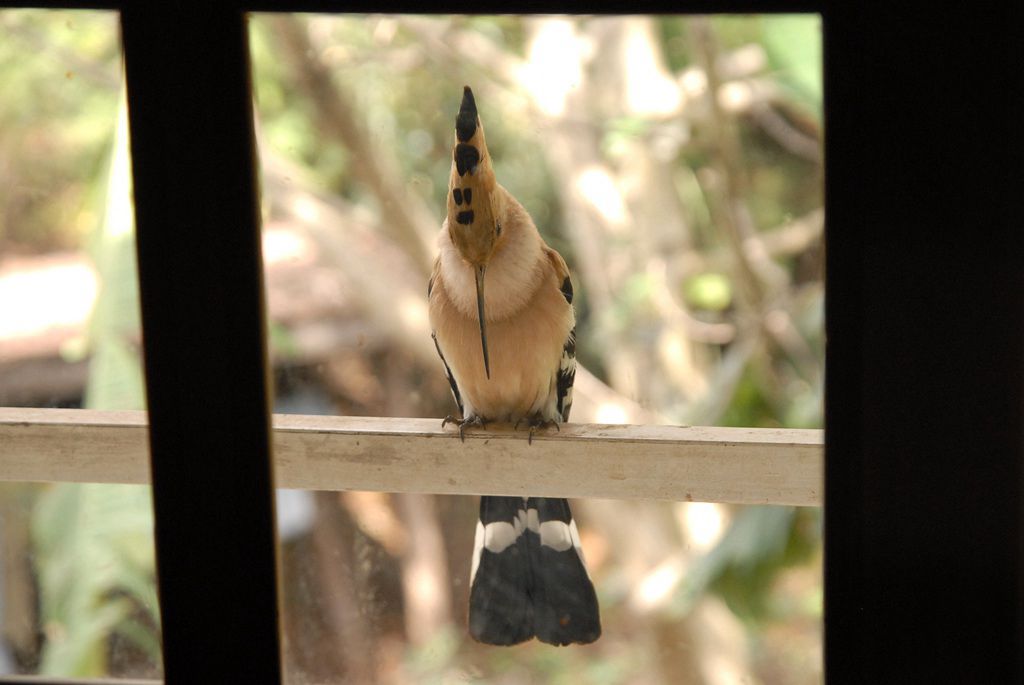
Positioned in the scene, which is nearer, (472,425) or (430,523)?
(472,425)

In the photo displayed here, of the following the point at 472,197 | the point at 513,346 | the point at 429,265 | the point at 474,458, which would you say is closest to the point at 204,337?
the point at 474,458

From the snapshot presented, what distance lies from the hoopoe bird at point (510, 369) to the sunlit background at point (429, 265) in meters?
1.41

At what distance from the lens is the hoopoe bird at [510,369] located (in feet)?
6.30

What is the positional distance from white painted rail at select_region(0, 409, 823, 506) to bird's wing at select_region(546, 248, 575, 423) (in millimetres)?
621

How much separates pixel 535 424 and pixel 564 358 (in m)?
0.27

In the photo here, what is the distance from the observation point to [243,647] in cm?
102

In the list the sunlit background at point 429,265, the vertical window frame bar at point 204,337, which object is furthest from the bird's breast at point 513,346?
the sunlit background at point 429,265

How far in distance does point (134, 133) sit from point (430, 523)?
14.1 ft

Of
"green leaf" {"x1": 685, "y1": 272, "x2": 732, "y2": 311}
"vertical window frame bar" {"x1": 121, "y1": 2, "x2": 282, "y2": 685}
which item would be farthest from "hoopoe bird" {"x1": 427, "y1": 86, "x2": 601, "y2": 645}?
"green leaf" {"x1": 685, "y1": 272, "x2": 732, "y2": 311}

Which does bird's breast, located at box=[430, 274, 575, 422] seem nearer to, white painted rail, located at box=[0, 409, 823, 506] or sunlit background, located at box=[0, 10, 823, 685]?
white painted rail, located at box=[0, 409, 823, 506]

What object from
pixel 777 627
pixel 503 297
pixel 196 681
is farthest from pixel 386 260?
pixel 196 681
